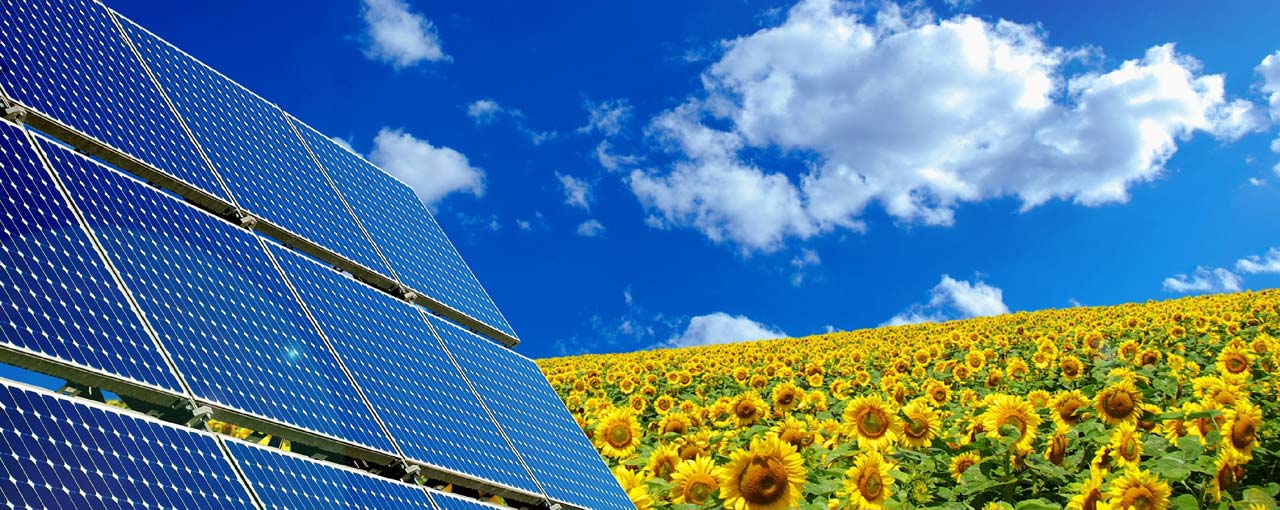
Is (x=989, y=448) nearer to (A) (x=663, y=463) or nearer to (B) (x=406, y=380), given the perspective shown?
(A) (x=663, y=463)

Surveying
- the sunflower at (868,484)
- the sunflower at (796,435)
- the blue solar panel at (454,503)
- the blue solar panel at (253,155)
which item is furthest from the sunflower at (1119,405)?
the blue solar panel at (253,155)

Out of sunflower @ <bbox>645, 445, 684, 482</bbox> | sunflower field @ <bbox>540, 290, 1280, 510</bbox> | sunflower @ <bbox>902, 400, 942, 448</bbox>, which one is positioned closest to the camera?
sunflower field @ <bbox>540, 290, 1280, 510</bbox>

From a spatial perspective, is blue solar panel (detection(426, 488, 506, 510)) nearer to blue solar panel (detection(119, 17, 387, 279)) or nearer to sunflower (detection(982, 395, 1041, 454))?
blue solar panel (detection(119, 17, 387, 279))

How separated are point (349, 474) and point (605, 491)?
2.97m

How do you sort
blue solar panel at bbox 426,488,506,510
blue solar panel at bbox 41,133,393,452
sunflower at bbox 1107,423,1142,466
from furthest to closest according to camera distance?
sunflower at bbox 1107,423,1142,466, blue solar panel at bbox 426,488,506,510, blue solar panel at bbox 41,133,393,452

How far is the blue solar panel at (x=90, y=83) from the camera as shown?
6883 mm

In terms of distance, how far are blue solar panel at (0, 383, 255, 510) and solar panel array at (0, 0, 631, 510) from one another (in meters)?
0.01

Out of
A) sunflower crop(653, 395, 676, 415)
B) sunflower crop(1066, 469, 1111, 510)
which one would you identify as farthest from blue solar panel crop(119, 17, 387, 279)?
sunflower crop(1066, 469, 1111, 510)

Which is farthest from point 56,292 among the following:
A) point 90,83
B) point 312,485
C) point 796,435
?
point 796,435

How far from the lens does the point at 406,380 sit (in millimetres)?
7758

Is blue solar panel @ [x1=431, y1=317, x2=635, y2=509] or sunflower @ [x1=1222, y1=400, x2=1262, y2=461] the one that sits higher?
blue solar panel @ [x1=431, y1=317, x2=635, y2=509]

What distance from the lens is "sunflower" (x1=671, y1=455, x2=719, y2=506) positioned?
7.57 m

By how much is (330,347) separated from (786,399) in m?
7.15

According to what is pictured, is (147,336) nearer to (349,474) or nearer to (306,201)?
(349,474)
